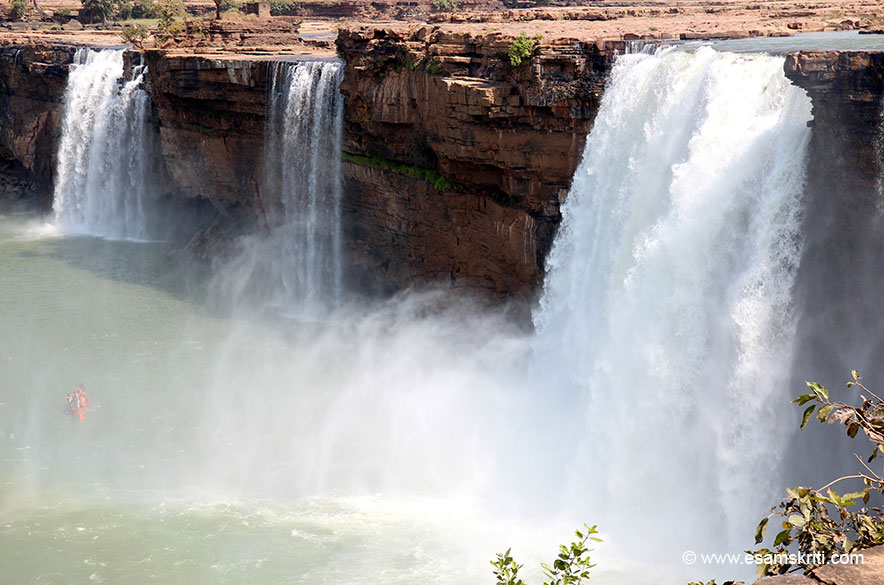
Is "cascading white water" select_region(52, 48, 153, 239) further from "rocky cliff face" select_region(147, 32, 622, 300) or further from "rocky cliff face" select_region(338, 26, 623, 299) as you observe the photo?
"rocky cliff face" select_region(338, 26, 623, 299)

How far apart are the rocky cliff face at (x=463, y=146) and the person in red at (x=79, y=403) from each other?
8706 mm

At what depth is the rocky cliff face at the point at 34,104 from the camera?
3578 centimetres

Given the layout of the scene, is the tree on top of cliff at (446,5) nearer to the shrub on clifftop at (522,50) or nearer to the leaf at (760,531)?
the shrub on clifftop at (522,50)

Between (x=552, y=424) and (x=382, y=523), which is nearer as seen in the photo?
(x=382, y=523)

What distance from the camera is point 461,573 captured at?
14.7 metres

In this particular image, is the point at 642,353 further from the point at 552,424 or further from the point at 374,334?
the point at 374,334

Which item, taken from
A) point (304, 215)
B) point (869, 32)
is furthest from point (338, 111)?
point (869, 32)

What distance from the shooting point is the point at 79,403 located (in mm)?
20594

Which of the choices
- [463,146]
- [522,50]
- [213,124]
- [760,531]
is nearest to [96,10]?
[213,124]

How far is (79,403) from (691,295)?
1304cm

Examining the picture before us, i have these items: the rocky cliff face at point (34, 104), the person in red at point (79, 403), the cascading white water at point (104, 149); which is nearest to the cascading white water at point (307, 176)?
the cascading white water at point (104, 149)

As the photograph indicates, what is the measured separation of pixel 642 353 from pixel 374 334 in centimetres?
942

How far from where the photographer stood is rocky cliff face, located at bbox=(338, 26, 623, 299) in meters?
20.3

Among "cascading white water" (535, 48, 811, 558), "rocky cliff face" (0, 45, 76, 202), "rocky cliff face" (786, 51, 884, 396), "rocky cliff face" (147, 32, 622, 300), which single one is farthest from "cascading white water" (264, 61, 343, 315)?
"rocky cliff face" (786, 51, 884, 396)
